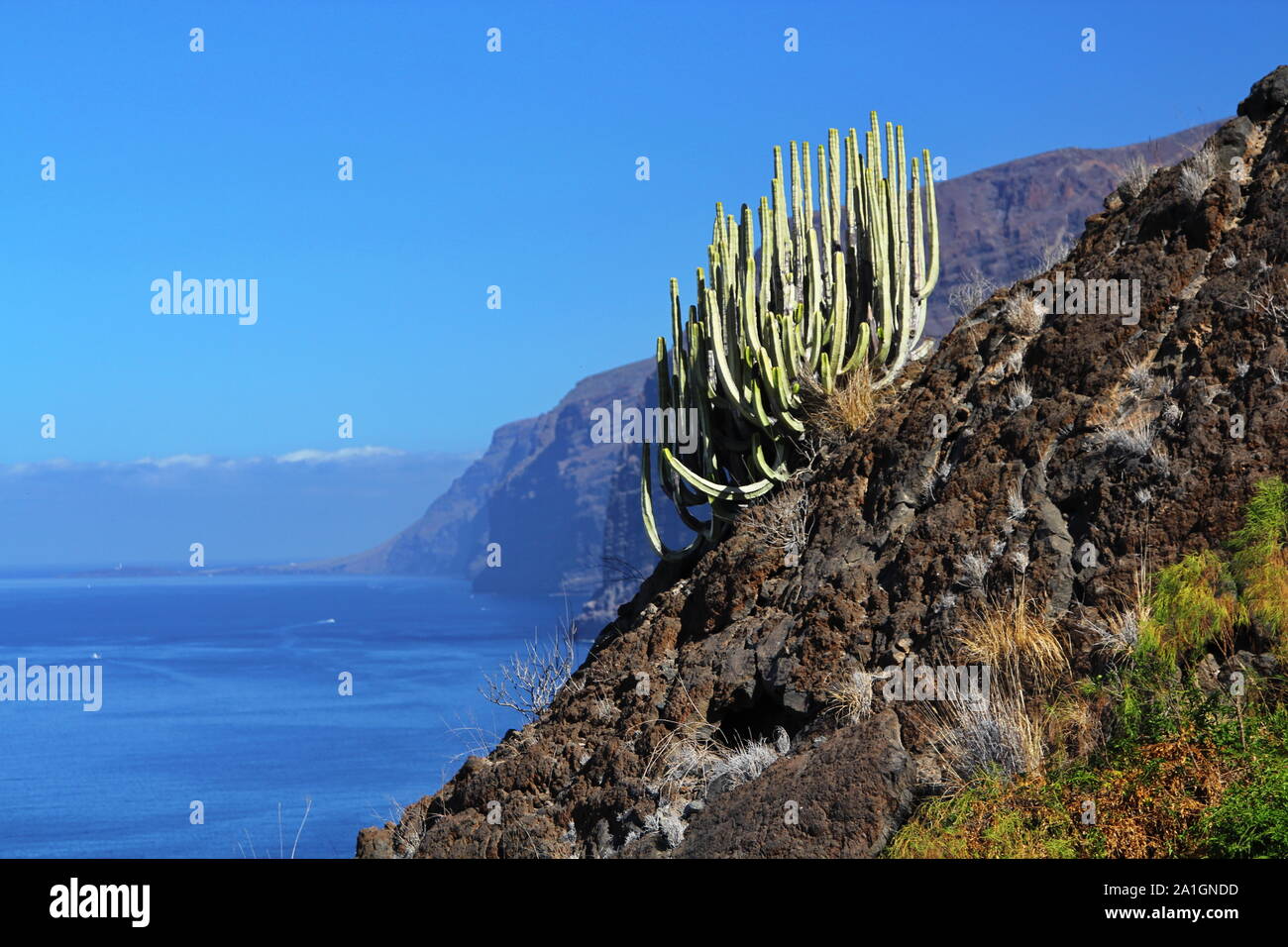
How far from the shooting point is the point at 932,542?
8.27 m

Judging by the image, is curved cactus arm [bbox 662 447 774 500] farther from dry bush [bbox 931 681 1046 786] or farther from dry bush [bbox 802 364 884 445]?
dry bush [bbox 931 681 1046 786]

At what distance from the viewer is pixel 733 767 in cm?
795

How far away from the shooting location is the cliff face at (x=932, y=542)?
718 cm

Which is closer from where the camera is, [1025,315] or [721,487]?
[1025,315]

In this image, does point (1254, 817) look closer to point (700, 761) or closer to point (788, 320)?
point (700, 761)

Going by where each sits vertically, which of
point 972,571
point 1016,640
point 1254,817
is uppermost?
point 972,571

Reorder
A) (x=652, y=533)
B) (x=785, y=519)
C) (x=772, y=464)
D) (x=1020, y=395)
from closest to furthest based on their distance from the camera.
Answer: (x=1020, y=395) → (x=785, y=519) → (x=772, y=464) → (x=652, y=533)

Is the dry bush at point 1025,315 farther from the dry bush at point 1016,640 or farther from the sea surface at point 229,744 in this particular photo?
the sea surface at point 229,744

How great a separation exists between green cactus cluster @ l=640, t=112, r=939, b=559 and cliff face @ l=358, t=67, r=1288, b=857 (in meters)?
0.57

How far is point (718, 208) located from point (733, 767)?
4.71 metres

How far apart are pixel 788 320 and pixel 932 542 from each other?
2429mm

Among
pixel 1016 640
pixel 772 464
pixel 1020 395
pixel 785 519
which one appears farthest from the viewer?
pixel 772 464

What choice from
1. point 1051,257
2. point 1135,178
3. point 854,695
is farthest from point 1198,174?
point 854,695
